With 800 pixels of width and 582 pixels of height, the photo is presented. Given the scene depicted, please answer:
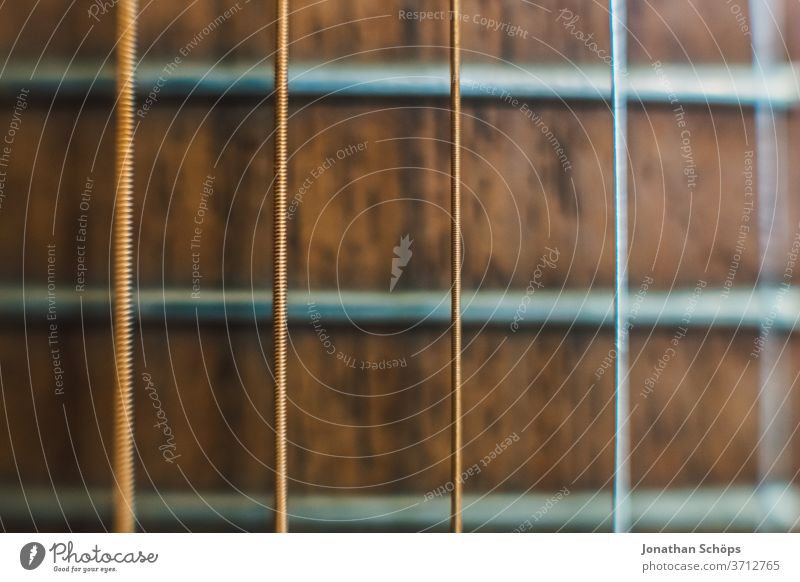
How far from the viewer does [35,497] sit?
34 centimetres

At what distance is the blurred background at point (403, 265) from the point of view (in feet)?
1.11

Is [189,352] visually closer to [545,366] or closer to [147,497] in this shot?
[147,497]

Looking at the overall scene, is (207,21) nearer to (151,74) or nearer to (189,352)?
(151,74)

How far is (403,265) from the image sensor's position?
1.13ft

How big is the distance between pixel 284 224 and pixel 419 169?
9 cm
